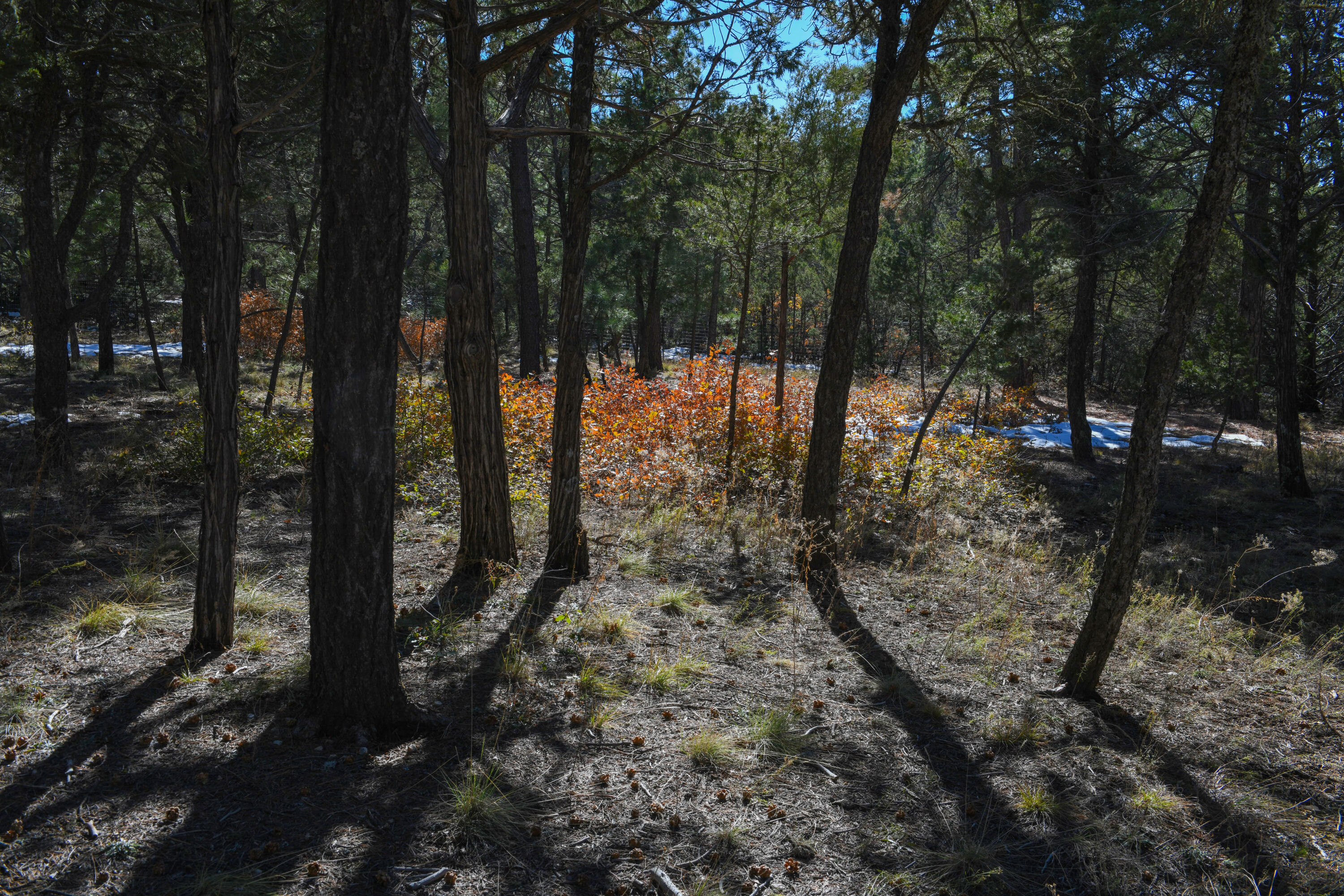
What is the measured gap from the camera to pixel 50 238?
7.20 m

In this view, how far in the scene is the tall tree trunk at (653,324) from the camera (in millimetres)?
18953

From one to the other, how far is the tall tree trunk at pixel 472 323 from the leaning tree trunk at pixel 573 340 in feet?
1.27

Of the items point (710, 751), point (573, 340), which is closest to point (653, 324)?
point (573, 340)

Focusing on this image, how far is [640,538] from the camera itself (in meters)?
6.43

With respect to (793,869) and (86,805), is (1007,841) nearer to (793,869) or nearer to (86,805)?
(793,869)

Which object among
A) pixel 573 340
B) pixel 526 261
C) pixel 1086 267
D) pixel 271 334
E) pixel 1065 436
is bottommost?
pixel 1065 436

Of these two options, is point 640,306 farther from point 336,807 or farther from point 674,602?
point 336,807

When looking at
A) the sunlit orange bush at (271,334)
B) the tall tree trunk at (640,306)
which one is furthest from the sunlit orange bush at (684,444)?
the sunlit orange bush at (271,334)

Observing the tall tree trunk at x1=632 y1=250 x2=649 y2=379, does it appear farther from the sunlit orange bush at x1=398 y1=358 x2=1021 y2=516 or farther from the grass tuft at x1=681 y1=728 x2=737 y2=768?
the grass tuft at x1=681 y1=728 x2=737 y2=768

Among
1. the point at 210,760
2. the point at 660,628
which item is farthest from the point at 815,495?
the point at 210,760

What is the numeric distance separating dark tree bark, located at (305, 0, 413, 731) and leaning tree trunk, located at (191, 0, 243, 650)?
0.86 meters

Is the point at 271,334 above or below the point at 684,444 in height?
above

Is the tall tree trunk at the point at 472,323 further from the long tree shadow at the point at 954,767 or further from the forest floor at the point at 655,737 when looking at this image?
the long tree shadow at the point at 954,767

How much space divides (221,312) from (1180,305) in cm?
455
